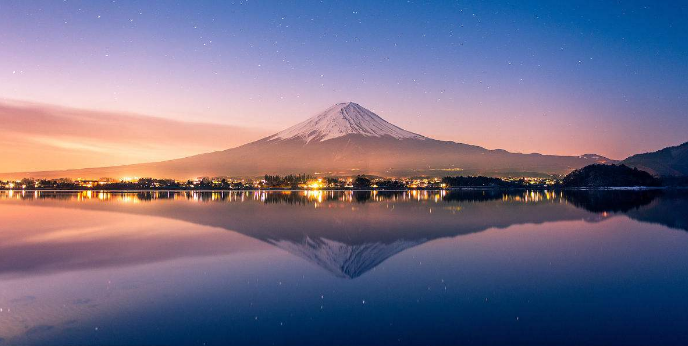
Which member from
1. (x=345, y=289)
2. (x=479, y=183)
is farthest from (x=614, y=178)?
(x=345, y=289)

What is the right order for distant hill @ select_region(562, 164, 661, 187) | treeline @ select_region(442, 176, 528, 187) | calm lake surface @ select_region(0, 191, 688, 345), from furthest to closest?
treeline @ select_region(442, 176, 528, 187)
distant hill @ select_region(562, 164, 661, 187)
calm lake surface @ select_region(0, 191, 688, 345)

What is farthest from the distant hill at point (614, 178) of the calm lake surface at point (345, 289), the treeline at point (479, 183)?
the calm lake surface at point (345, 289)

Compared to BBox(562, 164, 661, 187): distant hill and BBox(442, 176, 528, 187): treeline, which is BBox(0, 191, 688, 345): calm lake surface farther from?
BBox(442, 176, 528, 187): treeline

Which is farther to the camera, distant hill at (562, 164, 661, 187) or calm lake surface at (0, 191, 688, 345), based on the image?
distant hill at (562, 164, 661, 187)

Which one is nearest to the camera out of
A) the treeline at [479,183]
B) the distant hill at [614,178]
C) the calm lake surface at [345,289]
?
the calm lake surface at [345,289]

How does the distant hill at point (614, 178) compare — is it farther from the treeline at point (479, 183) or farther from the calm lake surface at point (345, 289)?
the calm lake surface at point (345, 289)

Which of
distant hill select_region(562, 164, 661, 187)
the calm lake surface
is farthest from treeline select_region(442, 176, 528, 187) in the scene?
the calm lake surface

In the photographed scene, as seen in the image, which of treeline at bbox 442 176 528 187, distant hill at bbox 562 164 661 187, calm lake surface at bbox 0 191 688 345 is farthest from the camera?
treeline at bbox 442 176 528 187
